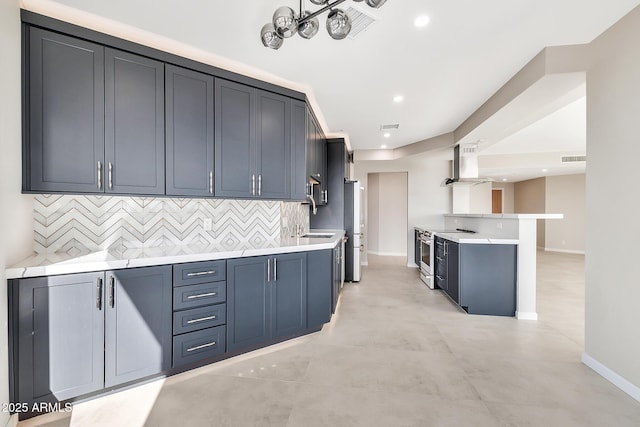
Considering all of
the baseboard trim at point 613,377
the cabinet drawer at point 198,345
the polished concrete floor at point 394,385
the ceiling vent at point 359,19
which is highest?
the ceiling vent at point 359,19

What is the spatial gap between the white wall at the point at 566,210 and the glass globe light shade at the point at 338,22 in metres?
10.3

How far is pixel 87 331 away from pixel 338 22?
2444mm

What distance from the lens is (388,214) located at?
8242mm

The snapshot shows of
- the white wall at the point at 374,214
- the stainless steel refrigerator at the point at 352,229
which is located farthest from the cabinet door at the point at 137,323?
the white wall at the point at 374,214

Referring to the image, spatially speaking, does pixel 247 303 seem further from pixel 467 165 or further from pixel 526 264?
pixel 467 165

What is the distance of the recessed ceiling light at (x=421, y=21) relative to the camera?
6.60ft

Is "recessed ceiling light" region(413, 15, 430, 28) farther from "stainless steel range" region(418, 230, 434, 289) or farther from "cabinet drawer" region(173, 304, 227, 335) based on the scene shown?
"stainless steel range" region(418, 230, 434, 289)

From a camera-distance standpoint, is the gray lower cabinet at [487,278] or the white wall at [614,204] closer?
the white wall at [614,204]

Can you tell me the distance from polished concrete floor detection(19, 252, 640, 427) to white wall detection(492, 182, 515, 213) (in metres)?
9.00

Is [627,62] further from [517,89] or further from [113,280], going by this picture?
[113,280]

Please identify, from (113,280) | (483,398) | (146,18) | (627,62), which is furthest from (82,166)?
(627,62)

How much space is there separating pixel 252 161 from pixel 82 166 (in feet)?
4.36

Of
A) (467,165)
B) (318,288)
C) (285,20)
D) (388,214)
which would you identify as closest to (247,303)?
(318,288)

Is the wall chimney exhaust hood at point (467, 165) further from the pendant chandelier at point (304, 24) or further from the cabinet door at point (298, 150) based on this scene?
the pendant chandelier at point (304, 24)
